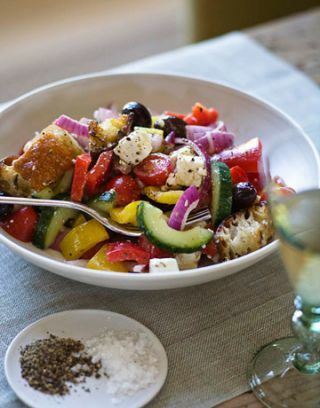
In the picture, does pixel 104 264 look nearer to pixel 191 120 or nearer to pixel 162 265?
pixel 162 265

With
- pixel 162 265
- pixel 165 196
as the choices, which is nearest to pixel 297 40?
pixel 165 196

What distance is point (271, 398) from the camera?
1.37 m

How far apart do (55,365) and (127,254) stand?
1.16 ft

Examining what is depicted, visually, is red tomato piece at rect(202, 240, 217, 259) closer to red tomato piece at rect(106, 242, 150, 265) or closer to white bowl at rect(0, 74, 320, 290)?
red tomato piece at rect(106, 242, 150, 265)

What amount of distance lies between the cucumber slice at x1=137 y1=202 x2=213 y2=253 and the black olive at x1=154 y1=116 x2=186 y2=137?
38cm

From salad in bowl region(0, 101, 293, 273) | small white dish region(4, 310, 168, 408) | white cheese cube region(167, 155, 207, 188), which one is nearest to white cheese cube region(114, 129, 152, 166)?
salad in bowl region(0, 101, 293, 273)

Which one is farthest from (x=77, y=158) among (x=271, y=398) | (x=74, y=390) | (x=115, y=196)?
(x=271, y=398)

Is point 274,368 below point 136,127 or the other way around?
below

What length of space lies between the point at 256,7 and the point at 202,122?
2.29 metres

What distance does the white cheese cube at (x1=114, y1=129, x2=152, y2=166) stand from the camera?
176cm

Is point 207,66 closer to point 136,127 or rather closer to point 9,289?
point 136,127

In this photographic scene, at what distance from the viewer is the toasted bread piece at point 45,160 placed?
1.79m

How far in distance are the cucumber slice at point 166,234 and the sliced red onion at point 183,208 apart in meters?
0.02

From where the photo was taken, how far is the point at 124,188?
177cm
